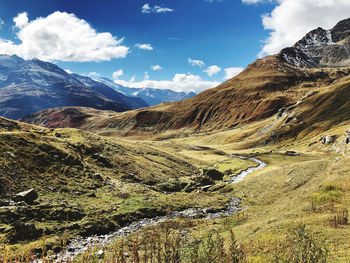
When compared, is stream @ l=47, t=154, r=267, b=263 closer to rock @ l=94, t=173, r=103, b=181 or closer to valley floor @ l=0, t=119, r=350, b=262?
valley floor @ l=0, t=119, r=350, b=262

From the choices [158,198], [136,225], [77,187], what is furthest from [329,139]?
[77,187]

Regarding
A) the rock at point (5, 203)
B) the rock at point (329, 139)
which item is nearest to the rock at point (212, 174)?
the rock at point (5, 203)

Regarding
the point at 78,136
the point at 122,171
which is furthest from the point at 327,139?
the point at 78,136

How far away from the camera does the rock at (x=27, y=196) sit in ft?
94.1

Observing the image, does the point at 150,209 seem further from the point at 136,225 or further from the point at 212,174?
the point at 212,174

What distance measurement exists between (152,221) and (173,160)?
152 ft

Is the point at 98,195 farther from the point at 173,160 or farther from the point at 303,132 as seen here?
the point at 303,132

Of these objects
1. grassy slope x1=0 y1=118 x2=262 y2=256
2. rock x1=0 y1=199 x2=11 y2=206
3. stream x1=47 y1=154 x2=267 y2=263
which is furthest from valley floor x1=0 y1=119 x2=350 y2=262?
rock x1=0 y1=199 x2=11 y2=206

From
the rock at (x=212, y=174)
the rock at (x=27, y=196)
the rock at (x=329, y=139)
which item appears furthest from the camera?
the rock at (x=329, y=139)

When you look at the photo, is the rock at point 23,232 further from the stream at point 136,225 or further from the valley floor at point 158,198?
the stream at point 136,225

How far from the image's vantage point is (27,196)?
29422 mm

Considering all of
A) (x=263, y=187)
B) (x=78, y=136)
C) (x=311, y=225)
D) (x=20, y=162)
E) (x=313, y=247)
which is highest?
(x=78, y=136)

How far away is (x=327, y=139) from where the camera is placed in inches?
4523

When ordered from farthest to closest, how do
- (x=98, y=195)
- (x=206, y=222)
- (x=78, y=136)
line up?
1. (x=78, y=136)
2. (x=98, y=195)
3. (x=206, y=222)
